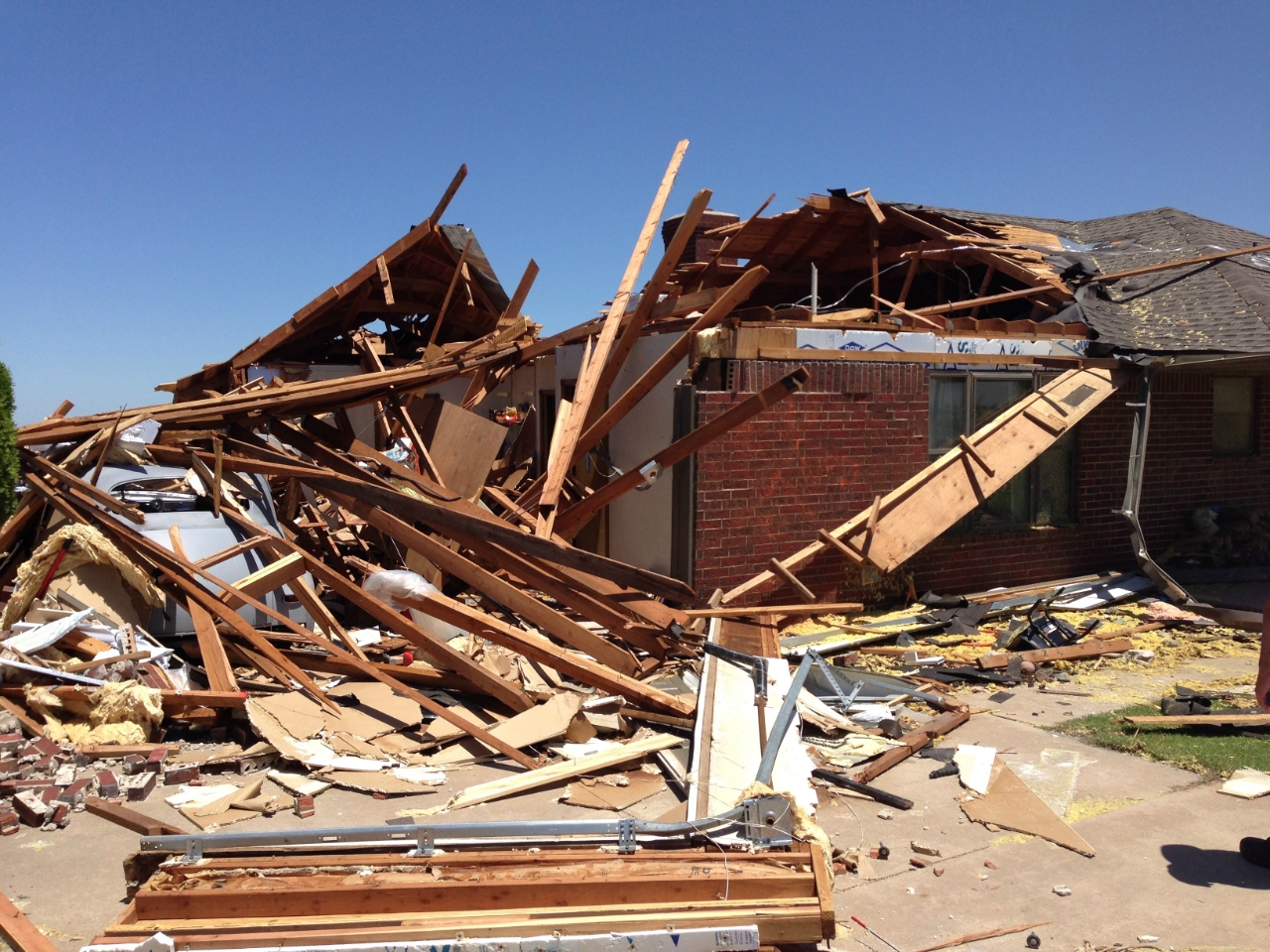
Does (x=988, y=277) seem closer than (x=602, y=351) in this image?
No

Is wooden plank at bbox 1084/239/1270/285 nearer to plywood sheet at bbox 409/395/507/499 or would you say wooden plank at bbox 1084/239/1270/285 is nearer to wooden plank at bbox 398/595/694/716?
plywood sheet at bbox 409/395/507/499

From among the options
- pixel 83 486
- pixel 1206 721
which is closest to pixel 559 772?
pixel 83 486

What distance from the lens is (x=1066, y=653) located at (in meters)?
8.33

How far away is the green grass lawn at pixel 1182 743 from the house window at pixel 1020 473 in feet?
11.9

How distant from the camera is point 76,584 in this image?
6.67m

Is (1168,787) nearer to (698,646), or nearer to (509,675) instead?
(698,646)

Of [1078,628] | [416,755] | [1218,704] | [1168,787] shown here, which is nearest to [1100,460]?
[1078,628]

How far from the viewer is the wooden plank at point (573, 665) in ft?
20.7

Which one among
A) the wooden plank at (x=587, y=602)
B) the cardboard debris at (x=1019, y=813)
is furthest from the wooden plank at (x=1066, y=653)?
the wooden plank at (x=587, y=602)

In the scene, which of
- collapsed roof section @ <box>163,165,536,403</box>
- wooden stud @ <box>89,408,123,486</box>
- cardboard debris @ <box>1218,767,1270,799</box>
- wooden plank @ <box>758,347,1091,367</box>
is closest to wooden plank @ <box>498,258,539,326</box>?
collapsed roof section @ <box>163,165,536,403</box>

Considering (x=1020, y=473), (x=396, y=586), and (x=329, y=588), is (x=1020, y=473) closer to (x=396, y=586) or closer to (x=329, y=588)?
(x=396, y=586)

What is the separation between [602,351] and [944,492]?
11.5ft

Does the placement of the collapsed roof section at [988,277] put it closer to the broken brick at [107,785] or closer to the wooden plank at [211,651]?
the wooden plank at [211,651]

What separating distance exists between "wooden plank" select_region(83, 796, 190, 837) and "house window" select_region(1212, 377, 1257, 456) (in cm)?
1228
